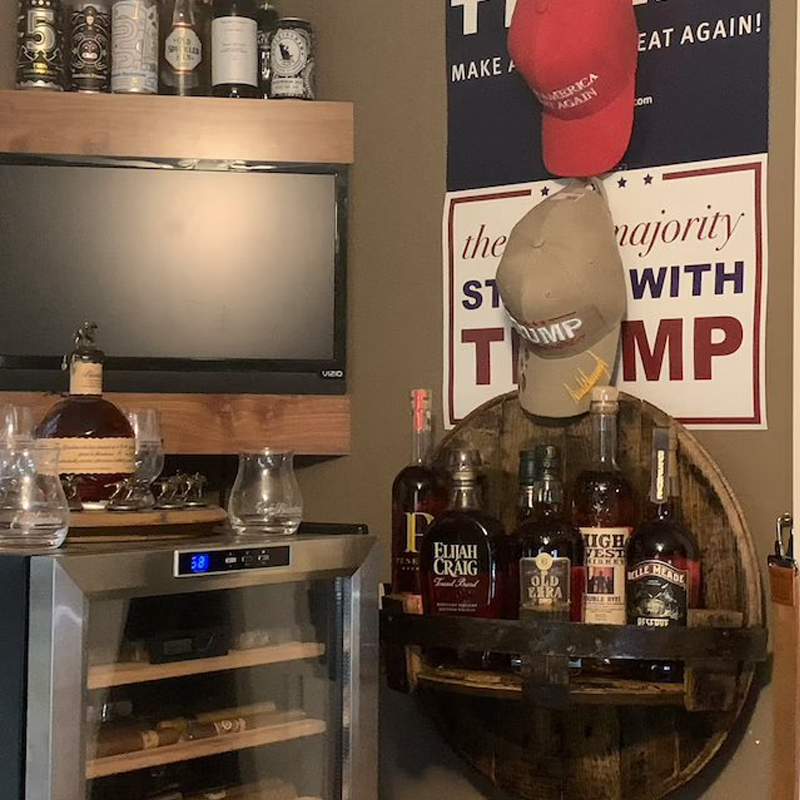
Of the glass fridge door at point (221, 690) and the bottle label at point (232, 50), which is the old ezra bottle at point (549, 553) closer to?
the glass fridge door at point (221, 690)

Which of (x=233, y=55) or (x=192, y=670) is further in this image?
(x=233, y=55)

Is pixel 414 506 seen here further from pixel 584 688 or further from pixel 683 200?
pixel 683 200

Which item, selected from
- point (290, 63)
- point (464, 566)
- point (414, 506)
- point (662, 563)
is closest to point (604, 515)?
point (662, 563)

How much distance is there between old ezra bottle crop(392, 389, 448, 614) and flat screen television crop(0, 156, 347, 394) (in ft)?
0.70

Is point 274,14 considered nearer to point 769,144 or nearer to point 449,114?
point 449,114

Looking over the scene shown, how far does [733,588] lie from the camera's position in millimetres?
1766

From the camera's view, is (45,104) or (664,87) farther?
(45,104)

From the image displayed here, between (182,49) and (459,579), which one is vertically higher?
(182,49)

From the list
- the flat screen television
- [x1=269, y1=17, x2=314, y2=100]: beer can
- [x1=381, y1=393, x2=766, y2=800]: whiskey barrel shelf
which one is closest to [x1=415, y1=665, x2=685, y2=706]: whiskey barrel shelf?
[x1=381, y1=393, x2=766, y2=800]: whiskey barrel shelf

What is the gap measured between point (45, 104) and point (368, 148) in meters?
0.54

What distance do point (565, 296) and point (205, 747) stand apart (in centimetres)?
78

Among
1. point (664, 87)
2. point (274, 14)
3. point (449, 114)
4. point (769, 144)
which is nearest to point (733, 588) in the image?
point (769, 144)

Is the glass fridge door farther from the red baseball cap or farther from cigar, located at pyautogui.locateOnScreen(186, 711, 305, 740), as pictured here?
the red baseball cap

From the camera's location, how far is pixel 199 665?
1666 millimetres
